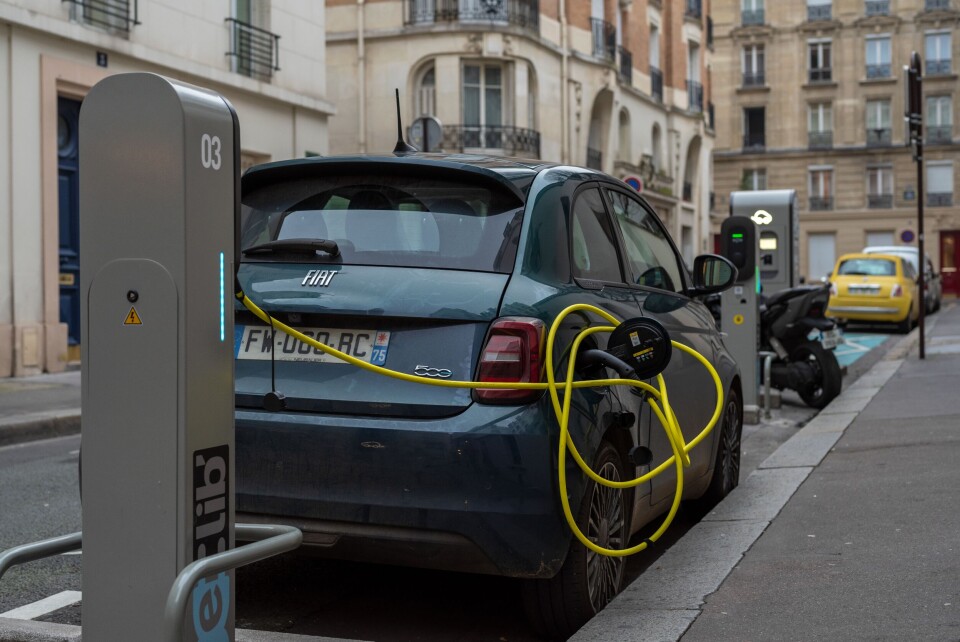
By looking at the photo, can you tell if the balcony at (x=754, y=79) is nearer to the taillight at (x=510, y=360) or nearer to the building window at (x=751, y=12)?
the building window at (x=751, y=12)

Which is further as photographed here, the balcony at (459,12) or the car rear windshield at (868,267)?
the balcony at (459,12)

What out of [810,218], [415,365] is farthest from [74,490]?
[810,218]

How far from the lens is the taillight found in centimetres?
388

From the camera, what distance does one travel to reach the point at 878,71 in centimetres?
5719

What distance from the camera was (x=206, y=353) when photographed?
109 inches

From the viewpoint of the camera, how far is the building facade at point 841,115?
56.5 meters

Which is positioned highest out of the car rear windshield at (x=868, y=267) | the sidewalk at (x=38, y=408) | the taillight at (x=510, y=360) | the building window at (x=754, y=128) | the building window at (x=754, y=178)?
the building window at (x=754, y=128)

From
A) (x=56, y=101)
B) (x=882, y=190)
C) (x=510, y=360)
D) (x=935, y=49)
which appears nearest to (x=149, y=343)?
(x=510, y=360)

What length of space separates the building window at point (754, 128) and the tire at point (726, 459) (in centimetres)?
5402

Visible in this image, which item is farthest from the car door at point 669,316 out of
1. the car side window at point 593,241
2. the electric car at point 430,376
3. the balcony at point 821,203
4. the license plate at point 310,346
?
the balcony at point 821,203

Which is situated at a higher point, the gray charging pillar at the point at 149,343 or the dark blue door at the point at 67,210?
the dark blue door at the point at 67,210

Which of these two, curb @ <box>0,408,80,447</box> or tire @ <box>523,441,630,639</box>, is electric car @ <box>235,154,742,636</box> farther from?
curb @ <box>0,408,80,447</box>

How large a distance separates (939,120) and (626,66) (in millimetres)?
26076

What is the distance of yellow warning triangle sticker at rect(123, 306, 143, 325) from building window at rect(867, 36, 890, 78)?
58.4 meters
